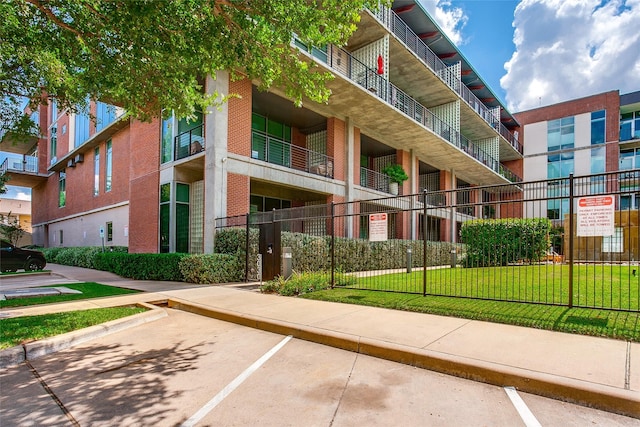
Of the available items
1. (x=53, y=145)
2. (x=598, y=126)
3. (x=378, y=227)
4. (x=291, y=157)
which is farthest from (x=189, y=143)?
(x=598, y=126)

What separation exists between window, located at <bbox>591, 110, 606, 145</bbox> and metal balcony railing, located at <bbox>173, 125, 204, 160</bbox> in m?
40.7

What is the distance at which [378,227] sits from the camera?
8711 mm

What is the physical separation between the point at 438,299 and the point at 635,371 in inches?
154

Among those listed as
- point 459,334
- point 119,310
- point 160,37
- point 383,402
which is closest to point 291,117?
point 160,37

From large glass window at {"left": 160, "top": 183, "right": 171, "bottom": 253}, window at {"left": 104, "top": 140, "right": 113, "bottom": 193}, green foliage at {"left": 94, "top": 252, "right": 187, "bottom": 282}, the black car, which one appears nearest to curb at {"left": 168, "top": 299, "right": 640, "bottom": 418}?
green foliage at {"left": 94, "top": 252, "right": 187, "bottom": 282}

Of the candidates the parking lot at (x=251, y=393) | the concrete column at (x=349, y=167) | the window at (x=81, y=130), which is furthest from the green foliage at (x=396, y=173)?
the window at (x=81, y=130)

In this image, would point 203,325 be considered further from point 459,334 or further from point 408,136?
point 408,136

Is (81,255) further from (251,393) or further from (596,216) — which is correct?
(596,216)

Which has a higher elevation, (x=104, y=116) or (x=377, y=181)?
(x=104, y=116)

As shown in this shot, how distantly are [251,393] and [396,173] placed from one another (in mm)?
20008

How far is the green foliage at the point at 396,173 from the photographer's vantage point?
2225cm

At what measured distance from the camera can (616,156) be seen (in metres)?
36.2

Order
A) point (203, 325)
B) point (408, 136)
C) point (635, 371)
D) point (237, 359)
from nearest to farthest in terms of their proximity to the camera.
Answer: point (635, 371) < point (237, 359) < point (203, 325) < point (408, 136)

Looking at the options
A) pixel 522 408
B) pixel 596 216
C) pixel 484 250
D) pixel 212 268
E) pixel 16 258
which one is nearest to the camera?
pixel 522 408
